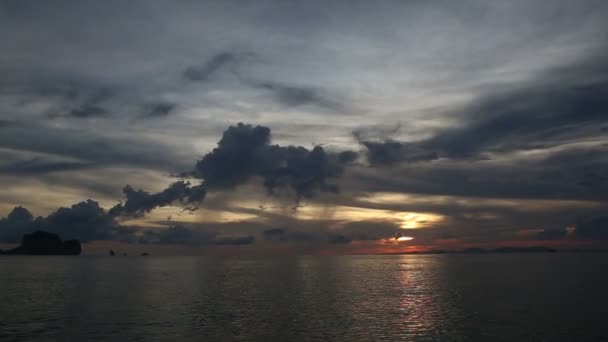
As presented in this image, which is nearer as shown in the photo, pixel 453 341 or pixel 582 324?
pixel 453 341

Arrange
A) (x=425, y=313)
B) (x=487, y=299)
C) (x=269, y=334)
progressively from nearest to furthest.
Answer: (x=269, y=334), (x=425, y=313), (x=487, y=299)

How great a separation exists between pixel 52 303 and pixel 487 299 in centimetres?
7995

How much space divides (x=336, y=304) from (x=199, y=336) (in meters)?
34.8

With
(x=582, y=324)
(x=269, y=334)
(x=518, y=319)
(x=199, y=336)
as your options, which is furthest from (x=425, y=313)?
(x=199, y=336)

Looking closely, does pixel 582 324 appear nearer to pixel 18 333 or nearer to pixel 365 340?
pixel 365 340

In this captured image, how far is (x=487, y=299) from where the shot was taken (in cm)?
9362

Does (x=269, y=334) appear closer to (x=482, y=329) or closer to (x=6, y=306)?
(x=482, y=329)

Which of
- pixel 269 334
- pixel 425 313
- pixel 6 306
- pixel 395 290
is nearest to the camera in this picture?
pixel 269 334

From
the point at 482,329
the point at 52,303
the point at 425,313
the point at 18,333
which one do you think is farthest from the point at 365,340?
the point at 52,303

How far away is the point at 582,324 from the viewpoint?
64812 millimetres

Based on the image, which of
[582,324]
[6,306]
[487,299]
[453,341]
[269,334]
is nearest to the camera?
[453,341]

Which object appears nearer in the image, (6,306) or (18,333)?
(18,333)

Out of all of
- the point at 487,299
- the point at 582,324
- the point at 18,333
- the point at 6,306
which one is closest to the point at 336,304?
the point at 487,299

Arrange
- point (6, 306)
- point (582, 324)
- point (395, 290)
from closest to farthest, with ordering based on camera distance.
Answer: point (582, 324), point (6, 306), point (395, 290)
